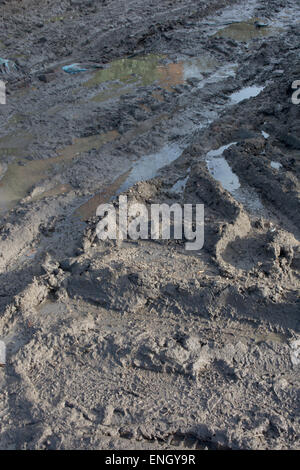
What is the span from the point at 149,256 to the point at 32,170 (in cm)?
311

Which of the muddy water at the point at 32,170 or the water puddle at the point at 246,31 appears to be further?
the water puddle at the point at 246,31

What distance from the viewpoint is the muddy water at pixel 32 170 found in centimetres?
562

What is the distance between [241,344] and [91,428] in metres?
1.37

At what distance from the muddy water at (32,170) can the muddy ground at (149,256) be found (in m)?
0.03

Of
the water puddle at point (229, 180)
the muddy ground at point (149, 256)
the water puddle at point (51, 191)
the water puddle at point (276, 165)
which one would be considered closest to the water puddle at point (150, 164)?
the muddy ground at point (149, 256)

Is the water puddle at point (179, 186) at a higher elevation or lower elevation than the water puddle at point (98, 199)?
higher

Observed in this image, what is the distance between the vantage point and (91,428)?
2701 mm

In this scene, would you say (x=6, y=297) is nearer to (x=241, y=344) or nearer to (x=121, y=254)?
(x=121, y=254)

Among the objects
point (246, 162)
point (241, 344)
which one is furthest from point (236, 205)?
point (241, 344)

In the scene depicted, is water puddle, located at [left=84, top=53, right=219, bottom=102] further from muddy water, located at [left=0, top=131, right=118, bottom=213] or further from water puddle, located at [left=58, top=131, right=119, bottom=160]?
muddy water, located at [left=0, top=131, right=118, bottom=213]

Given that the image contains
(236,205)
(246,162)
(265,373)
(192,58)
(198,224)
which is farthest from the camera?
(192,58)

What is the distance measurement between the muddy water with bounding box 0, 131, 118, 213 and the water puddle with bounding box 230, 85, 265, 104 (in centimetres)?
275

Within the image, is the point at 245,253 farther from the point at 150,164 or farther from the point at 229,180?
the point at 150,164

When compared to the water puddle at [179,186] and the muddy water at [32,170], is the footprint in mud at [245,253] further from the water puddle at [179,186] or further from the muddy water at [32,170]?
the muddy water at [32,170]
